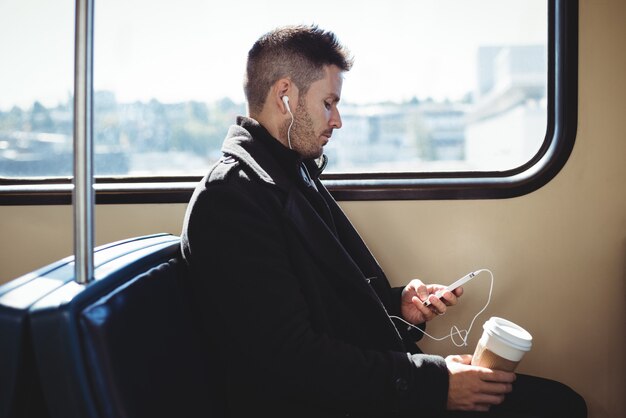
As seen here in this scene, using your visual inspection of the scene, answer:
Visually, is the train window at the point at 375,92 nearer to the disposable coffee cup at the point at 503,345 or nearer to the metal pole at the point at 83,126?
the disposable coffee cup at the point at 503,345

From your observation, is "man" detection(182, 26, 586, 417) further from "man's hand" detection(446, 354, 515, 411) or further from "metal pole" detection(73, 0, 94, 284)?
"metal pole" detection(73, 0, 94, 284)

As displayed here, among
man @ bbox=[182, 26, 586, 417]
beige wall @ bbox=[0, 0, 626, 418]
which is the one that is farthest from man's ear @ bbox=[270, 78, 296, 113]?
beige wall @ bbox=[0, 0, 626, 418]

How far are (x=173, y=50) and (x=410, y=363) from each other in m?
1.39

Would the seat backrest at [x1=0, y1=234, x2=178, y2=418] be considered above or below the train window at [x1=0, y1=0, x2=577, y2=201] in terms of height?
below

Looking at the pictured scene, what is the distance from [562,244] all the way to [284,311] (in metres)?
1.17

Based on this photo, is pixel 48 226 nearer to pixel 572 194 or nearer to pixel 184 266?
pixel 184 266

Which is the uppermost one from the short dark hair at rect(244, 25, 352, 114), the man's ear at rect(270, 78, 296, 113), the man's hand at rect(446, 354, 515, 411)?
the short dark hair at rect(244, 25, 352, 114)

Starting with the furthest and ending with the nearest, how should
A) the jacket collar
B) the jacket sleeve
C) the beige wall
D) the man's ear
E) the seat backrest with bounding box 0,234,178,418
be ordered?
the beige wall < the man's ear < the jacket collar < the jacket sleeve < the seat backrest with bounding box 0,234,178,418

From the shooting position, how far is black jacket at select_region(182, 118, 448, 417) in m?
1.06

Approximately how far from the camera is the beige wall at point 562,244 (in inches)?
68.4

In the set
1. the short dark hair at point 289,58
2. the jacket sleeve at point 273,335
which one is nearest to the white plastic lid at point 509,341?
the jacket sleeve at point 273,335

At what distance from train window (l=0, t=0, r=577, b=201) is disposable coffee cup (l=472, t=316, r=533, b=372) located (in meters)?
0.69

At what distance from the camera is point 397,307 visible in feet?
5.26

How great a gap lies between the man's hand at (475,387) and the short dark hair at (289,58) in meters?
0.85
